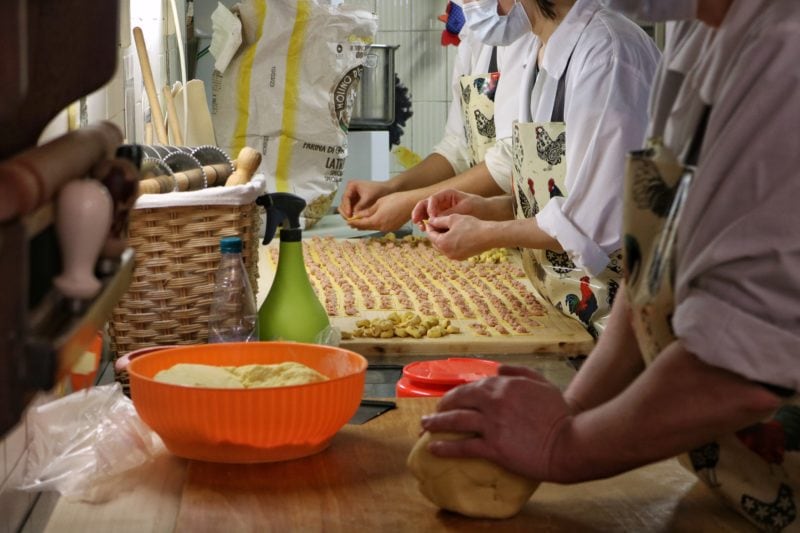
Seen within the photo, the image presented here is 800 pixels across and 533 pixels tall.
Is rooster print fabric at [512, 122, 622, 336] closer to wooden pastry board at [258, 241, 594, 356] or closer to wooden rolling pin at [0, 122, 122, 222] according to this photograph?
wooden pastry board at [258, 241, 594, 356]

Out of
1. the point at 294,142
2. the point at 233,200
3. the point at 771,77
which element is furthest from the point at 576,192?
the point at 294,142

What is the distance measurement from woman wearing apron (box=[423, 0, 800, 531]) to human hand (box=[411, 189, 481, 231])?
51.7 inches

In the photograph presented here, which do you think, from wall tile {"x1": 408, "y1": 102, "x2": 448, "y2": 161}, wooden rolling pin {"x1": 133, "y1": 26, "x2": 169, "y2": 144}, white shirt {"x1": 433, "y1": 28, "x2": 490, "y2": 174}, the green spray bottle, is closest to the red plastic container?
the green spray bottle

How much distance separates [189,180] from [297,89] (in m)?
1.77

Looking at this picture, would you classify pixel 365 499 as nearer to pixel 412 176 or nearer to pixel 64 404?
pixel 64 404

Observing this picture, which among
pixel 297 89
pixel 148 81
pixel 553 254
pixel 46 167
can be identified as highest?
pixel 46 167

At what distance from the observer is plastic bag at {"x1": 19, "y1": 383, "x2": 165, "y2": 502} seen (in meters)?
1.16

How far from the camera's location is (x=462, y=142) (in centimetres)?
324

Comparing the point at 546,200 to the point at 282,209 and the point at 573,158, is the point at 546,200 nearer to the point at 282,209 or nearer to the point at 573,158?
the point at 573,158

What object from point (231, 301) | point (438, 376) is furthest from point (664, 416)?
point (231, 301)

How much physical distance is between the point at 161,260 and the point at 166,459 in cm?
47

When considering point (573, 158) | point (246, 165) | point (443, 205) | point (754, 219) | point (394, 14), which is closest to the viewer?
point (754, 219)

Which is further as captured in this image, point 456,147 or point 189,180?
point 456,147

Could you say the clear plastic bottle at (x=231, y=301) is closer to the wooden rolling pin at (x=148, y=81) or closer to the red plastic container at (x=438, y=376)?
the red plastic container at (x=438, y=376)
